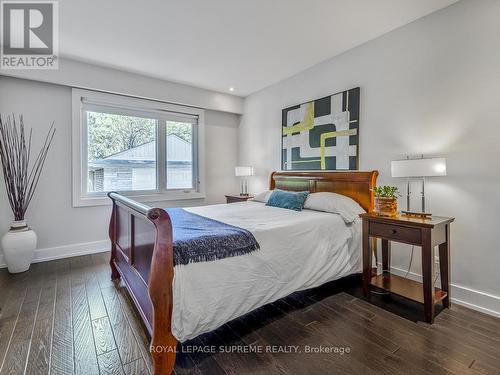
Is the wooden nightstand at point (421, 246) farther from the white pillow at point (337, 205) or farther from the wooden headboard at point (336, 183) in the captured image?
the wooden headboard at point (336, 183)

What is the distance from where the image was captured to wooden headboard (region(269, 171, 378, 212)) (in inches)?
112

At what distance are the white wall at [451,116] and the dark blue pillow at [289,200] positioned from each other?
818mm

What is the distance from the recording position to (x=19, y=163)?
315cm

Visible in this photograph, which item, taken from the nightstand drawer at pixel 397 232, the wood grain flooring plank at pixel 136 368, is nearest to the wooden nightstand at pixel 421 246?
the nightstand drawer at pixel 397 232

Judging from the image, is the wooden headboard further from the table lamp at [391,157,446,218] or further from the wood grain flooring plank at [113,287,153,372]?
the wood grain flooring plank at [113,287,153,372]

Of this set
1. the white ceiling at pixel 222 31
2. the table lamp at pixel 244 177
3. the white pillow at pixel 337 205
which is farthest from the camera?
the table lamp at pixel 244 177

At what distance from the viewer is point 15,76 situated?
10.3ft

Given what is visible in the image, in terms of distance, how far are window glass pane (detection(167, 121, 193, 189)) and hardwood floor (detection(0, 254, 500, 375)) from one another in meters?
2.38

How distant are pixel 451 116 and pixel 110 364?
327cm

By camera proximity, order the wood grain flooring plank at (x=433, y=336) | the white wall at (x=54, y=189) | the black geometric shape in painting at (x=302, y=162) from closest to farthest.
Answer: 1. the wood grain flooring plank at (x=433, y=336)
2. the white wall at (x=54, y=189)
3. the black geometric shape in painting at (x=302, y=162)

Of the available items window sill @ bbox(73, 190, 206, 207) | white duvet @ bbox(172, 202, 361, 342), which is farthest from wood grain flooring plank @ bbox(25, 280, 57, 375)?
window sill @ bbox(73, 190, 206, 207)

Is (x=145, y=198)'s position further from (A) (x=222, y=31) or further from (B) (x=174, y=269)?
(B) (x=174, y=269)

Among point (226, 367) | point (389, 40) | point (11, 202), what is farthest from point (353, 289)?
point (11, 202)

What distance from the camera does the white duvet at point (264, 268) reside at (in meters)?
1.54
